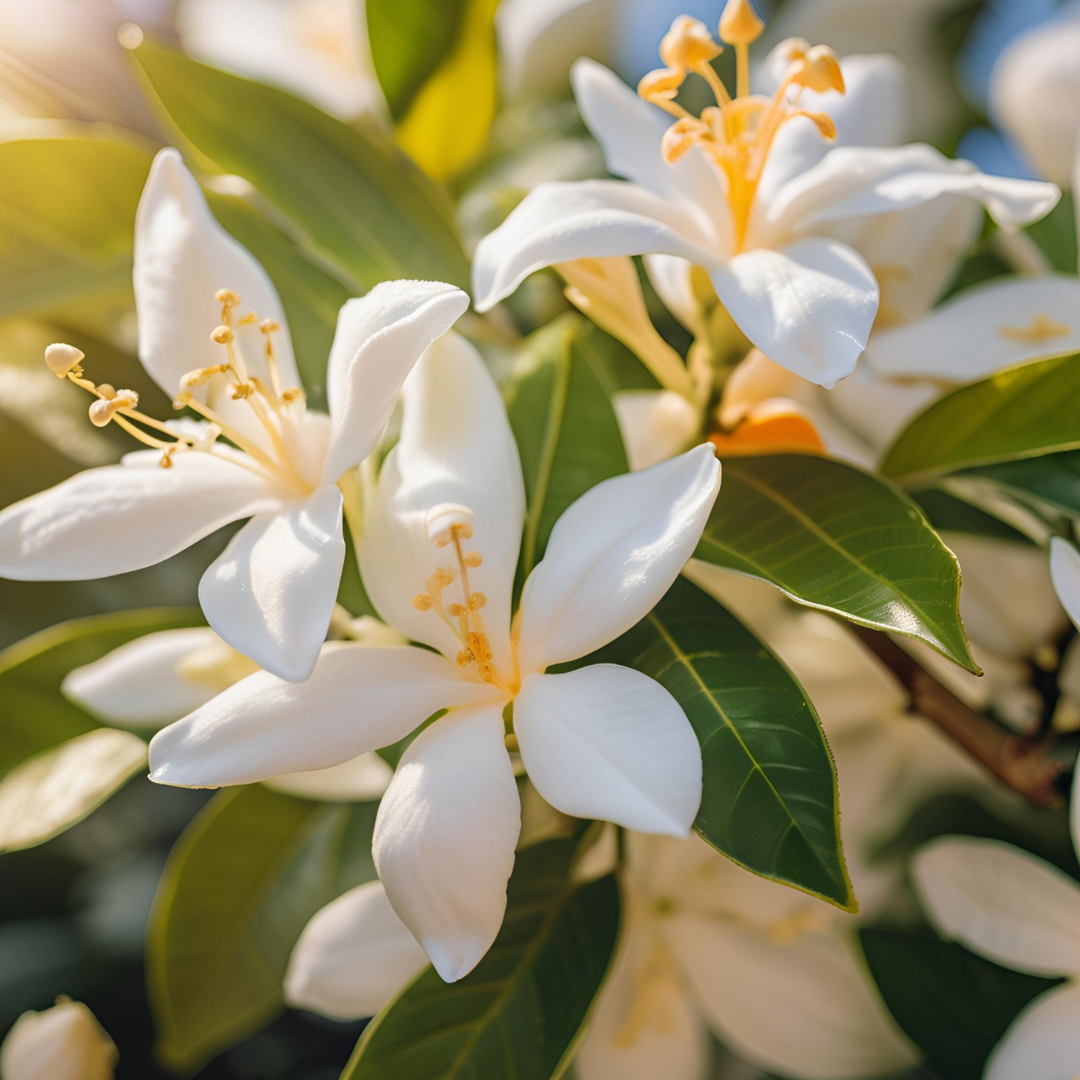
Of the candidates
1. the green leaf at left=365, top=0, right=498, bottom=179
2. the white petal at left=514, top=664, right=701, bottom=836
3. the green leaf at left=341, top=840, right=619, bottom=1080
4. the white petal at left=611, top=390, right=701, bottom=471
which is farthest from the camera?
the green leaf at left=365, top=0, right=498, bottom=179

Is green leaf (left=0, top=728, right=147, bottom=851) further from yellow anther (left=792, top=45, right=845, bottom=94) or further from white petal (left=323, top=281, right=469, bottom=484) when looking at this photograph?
yellow anther (left=792, top=45, right=845, bottom=94)

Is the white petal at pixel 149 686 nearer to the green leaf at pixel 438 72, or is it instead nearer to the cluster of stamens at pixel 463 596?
the cluster of stamens at pixel 463 596

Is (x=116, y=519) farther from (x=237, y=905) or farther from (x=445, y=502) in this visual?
(x=237, y=905)

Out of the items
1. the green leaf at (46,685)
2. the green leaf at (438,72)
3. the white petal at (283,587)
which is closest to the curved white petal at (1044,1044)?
the white petal at (283,587)

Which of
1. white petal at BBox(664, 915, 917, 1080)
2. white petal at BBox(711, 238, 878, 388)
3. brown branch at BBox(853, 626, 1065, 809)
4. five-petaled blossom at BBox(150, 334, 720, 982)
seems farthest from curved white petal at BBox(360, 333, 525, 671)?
white petal at BBox(664, 915, 917, 1080)

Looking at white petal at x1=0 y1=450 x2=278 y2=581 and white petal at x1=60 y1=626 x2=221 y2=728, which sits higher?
white petal at x1=0 y1=450 x2=278 y2=581

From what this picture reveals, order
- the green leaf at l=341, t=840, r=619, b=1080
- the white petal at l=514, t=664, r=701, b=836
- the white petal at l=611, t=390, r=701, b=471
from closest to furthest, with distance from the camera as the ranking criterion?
the white petal at l=514, t=664, r=701, b=836 < the green leaf at l=341, t=840, r=619, b=1080 < the white petal at l=611, t=390, r=701, b=471

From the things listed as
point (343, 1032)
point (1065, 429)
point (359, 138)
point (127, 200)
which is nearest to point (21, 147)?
point (127, 200)
